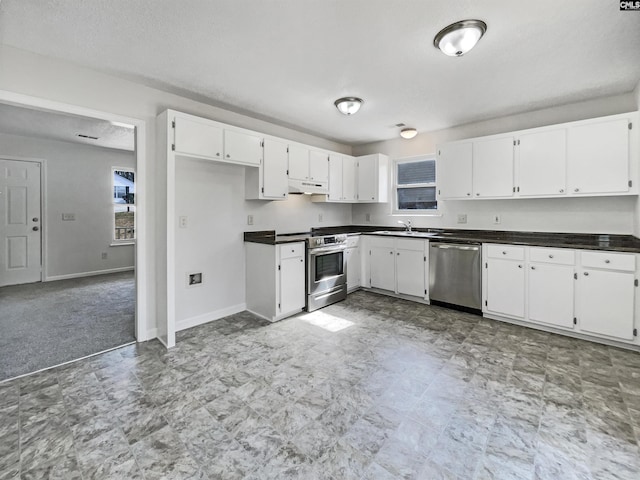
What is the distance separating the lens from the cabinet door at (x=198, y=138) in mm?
2855

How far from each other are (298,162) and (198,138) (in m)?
1.42

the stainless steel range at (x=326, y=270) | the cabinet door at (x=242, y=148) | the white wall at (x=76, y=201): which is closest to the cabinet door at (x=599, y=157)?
the stainless steel range at (x=326, y=270)

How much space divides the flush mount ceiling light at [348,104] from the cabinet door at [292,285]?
5.95 ft

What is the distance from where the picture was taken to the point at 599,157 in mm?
3053

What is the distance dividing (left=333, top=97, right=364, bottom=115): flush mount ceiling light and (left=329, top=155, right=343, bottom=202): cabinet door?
50.4 inches

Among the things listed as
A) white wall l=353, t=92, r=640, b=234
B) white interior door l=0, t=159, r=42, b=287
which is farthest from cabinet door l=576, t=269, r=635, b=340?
white interior door l=0, t=159, r=42, b=287

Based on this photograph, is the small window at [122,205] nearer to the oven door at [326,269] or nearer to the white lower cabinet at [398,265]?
the oven door at [326,269]

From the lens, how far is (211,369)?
2438 millimetres

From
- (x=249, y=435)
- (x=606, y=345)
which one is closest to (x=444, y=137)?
(x=606, y=345)

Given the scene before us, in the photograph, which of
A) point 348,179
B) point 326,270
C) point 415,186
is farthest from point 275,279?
point 415,186

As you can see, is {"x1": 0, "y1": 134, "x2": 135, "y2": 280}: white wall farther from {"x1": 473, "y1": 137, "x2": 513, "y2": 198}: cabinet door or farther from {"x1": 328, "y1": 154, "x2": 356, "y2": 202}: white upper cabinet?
{"x1": 473, "y1": 137, "x2": 513, "y2": 198}: cabinet door

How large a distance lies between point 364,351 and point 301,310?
1281 mm

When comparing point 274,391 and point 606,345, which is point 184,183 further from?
point 606,345

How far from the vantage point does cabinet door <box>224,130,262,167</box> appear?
3.25 meters
